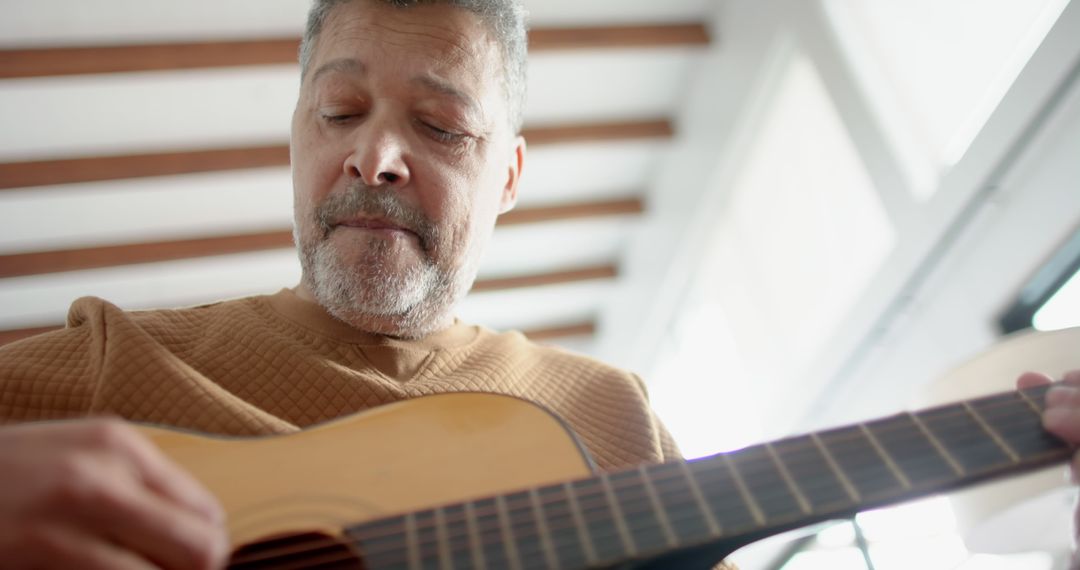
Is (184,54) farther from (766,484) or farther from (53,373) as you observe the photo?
(766,484)

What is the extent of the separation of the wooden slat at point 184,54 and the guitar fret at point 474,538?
8.85 feet

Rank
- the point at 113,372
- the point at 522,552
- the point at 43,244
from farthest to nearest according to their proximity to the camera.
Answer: the point at 43,244
the point at 113,372
the point at 522,552

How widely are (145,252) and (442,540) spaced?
3607 mm

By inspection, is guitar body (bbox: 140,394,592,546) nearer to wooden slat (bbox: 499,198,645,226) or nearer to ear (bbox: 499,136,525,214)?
ear (bbox: 499,136,525,214)

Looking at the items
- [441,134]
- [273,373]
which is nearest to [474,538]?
[273,373]

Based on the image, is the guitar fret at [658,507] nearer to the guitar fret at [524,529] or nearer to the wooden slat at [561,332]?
the guitar fret at [524,529]

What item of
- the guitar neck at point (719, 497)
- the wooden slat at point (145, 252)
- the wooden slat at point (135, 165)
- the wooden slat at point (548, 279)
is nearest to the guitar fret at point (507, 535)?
the guitar neck at point (719, 497)

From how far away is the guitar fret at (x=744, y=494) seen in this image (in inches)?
23.1

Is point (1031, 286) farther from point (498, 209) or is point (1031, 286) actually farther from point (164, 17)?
point (164, 17)

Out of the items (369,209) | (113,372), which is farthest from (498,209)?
(113,372)

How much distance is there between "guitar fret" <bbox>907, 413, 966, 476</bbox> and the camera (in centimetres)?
62

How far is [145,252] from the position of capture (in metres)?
3.73

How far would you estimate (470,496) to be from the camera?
65 centimetres

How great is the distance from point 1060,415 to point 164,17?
2987 millimetres
